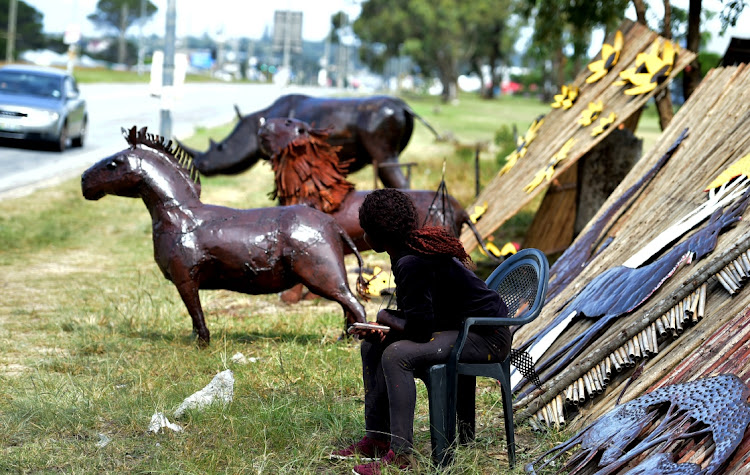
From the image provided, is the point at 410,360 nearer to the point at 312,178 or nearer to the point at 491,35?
the point at 312,178

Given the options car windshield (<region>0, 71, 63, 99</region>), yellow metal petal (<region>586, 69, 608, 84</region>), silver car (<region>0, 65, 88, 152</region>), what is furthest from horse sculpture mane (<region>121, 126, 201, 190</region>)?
car windshield (<region>0, 71, 63, 99</region>)

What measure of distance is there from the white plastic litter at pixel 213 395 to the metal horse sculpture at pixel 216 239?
3.81 ft

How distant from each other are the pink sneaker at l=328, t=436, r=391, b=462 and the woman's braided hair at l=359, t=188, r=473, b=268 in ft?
3.00

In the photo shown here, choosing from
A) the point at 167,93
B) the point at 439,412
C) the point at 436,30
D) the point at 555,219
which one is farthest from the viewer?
the point at 436,30

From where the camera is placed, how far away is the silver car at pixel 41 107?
1844cm

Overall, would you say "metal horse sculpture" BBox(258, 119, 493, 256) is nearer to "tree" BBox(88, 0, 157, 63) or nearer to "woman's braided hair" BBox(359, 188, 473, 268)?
"woman's braided hair" BBox(359, 188, 473, 268)

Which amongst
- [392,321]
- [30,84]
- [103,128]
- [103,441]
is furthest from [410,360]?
[103,128]

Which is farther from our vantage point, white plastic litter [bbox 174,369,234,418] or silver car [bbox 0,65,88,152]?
silver car [bbox 0,65,88,152]

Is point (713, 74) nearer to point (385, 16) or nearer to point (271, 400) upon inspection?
point (271, 400)

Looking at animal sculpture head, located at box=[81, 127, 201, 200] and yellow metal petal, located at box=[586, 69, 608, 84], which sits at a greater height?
yellow metal petal, located at box=[586, 69, 608, 84]

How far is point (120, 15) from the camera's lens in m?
111

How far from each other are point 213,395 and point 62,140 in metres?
15.2

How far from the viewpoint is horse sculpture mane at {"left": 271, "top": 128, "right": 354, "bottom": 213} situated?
7586mm

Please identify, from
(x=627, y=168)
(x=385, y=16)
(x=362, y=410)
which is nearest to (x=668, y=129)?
(x=627, y=168)
